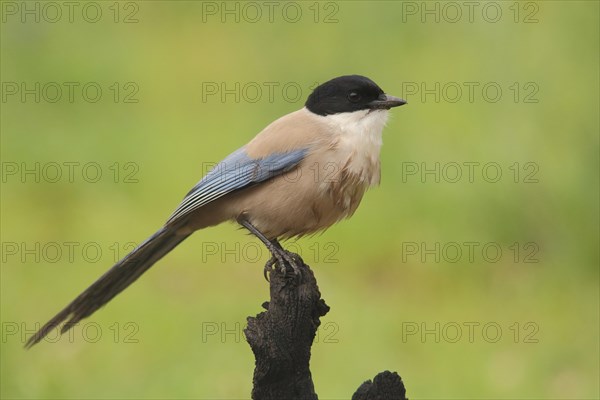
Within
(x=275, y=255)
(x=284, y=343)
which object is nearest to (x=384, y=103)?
(x=275, y=255)

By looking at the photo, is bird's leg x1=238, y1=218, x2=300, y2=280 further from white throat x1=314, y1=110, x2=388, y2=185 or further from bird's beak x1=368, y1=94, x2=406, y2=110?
bird's beak x1=368, y1=94, x2=406, y2=110

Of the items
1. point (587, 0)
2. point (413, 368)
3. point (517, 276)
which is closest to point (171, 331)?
point (413, 368)

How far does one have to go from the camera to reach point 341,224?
916 centimetres

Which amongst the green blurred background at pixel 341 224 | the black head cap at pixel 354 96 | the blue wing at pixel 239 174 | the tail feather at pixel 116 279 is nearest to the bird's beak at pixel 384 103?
the black head cap at pixel 354 96

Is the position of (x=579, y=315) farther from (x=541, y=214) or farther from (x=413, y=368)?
(x=413, y=368)

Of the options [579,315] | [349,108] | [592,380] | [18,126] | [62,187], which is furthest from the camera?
[18,126]

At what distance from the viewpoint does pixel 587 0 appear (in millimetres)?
9117

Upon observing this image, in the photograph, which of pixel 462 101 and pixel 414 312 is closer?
pixel 414 312

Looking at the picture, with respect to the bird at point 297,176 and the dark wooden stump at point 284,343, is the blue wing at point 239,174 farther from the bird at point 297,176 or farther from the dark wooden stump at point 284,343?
the dark wooden stump at point 284,343

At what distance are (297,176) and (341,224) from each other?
355 cm

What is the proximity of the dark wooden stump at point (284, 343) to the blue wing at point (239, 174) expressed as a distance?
3.30 ft

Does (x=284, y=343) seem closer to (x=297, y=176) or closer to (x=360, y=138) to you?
(x=297, y=176)

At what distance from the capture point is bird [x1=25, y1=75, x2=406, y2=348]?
5609mm

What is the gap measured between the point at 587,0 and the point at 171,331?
4315mm
